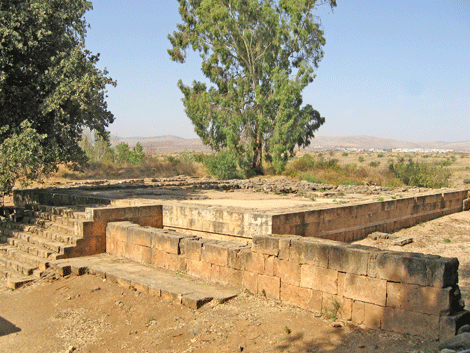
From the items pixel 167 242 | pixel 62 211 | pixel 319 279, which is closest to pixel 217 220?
pixel 167 242

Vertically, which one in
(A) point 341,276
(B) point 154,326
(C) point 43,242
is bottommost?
(B) point 154,326

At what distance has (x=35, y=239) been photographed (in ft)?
33.2

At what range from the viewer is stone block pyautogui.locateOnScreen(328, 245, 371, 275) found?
569 cm

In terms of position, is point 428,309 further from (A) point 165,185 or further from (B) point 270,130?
(B) point 270,130

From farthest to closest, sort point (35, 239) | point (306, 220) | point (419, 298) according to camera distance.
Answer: point (306, 220), point (35, 239), point (419, 298)

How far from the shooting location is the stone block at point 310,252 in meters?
6.13

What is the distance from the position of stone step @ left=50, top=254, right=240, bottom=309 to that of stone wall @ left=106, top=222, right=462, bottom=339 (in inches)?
10.8

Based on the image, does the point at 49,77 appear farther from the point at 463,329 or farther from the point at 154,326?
the point at 463,329

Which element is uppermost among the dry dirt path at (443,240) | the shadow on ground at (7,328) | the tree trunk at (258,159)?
the tree trunk at (258,159)

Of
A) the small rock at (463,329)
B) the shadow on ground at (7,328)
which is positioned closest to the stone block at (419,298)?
the small rock at (463,329)

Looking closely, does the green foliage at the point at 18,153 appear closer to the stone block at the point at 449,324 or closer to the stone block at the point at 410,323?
the stone block at the point at 410,323

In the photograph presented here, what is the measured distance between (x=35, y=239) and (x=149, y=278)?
388cm

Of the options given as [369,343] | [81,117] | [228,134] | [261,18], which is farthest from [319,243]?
[261,18]

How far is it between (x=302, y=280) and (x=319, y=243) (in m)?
0.60
